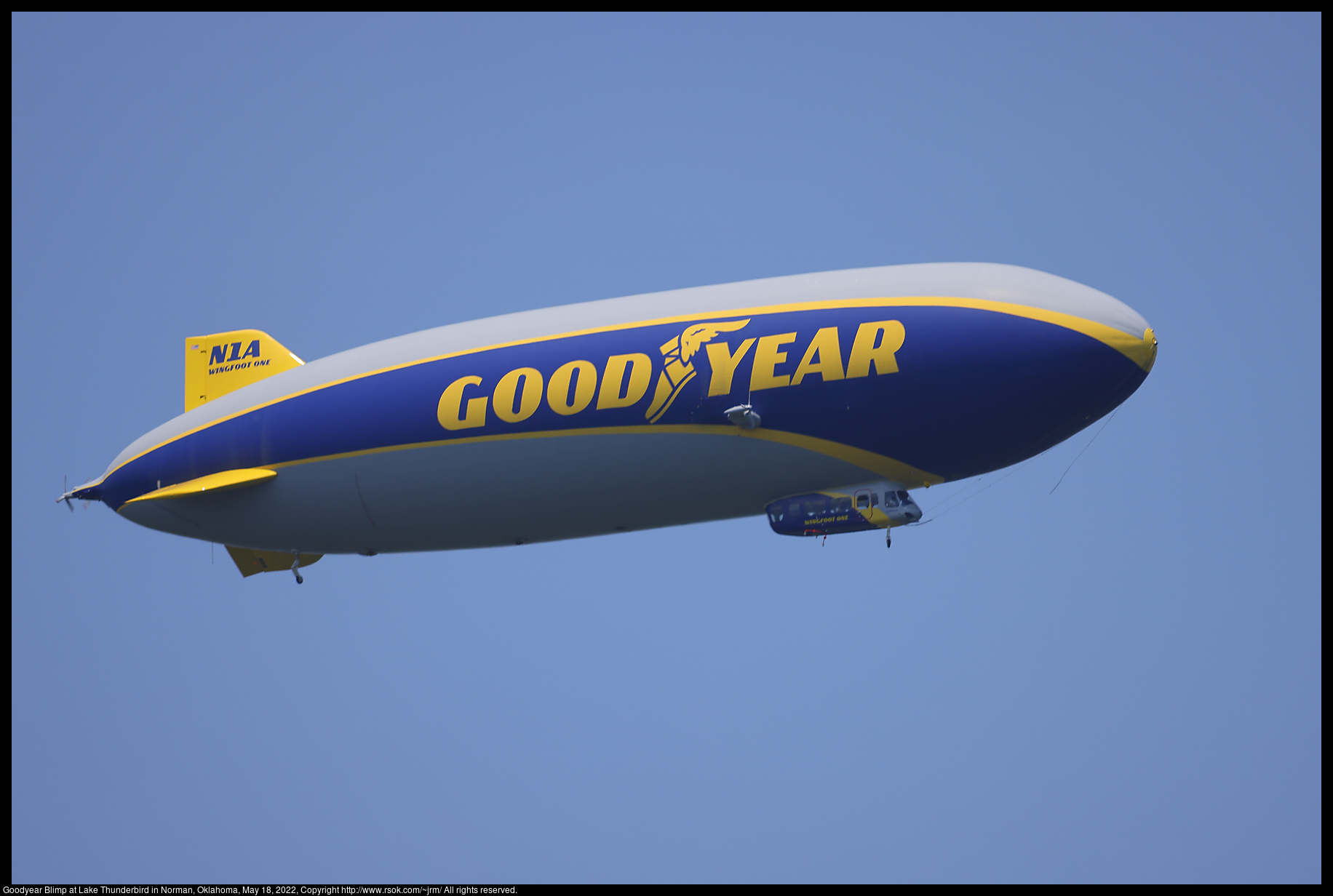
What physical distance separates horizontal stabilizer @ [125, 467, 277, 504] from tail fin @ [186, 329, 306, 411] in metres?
2.75

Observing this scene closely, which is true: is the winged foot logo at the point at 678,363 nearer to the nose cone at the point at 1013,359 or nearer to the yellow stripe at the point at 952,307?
the yellow stripe at the point at 952,307

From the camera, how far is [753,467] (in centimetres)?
2427

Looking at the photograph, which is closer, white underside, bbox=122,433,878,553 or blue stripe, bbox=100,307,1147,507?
blue stripe, bbox=100,307,1147,507

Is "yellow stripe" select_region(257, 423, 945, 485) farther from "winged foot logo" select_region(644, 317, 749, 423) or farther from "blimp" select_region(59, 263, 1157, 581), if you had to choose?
"winged foot logo" select_region(644, 317, 749, 423)

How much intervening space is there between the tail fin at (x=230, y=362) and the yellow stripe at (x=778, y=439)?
6.49 meters

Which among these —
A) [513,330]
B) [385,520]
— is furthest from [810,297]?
[385,520]

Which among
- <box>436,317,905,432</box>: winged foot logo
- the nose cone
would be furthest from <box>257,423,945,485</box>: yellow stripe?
the nose cone

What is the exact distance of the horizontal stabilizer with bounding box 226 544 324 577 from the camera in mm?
29344

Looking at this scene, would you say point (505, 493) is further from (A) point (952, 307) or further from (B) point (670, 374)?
(A) point (952, 307)

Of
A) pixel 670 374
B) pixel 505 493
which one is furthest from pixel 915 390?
pixel 505 493

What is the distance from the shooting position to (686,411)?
24031 millimetres

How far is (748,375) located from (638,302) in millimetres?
2687

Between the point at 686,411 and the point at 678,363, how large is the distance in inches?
33.1

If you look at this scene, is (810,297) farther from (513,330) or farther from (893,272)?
(513,330)
